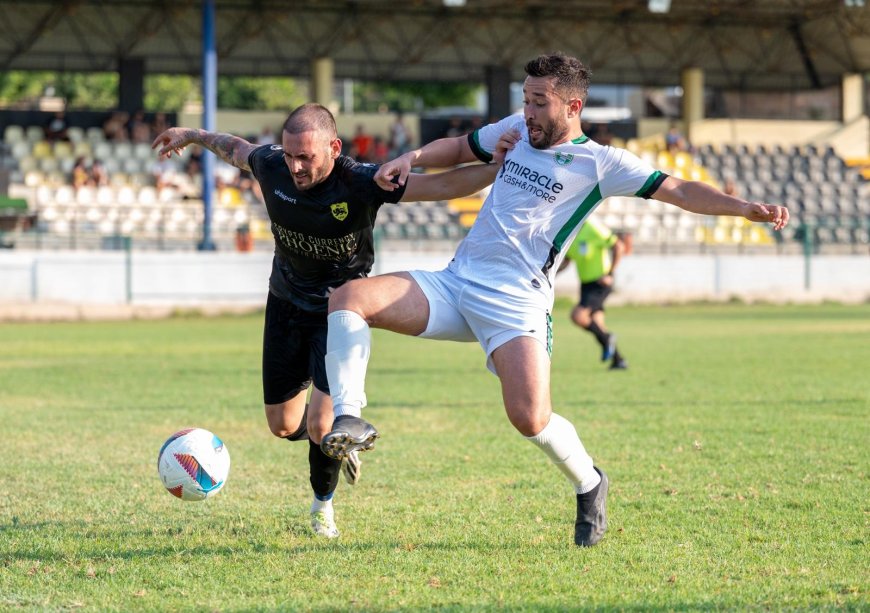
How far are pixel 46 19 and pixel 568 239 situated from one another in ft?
104

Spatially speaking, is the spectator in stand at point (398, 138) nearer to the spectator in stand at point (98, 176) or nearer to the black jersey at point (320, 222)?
the spectator in stand at point (98, 176)

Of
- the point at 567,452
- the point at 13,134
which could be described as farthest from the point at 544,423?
the point at 13,134

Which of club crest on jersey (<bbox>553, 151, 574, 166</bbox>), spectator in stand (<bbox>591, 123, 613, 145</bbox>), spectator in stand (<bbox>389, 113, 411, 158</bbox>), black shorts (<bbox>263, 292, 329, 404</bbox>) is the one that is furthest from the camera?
spectator in stand (<bbox>591, 123, 613, 145</bbox>)

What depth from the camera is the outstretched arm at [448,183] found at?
5.59 m

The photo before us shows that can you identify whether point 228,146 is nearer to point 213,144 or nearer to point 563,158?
point 213,144

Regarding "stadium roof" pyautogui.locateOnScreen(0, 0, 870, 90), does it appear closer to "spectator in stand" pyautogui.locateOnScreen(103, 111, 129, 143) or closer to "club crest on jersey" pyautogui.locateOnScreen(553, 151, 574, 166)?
"spectator in stand" pyautogui.locateOnScreen(103, 111, 129, 143)

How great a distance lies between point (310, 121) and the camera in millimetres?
5332

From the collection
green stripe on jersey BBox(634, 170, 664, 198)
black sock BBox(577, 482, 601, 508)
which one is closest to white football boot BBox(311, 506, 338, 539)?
black sock BBox(577, 482, 601, 508)

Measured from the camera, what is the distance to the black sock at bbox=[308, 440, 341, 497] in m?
5.80

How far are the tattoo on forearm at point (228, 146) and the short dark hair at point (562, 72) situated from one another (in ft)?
5.06

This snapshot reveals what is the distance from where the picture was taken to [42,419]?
396 inches

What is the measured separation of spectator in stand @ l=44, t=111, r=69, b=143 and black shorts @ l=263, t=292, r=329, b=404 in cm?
2778

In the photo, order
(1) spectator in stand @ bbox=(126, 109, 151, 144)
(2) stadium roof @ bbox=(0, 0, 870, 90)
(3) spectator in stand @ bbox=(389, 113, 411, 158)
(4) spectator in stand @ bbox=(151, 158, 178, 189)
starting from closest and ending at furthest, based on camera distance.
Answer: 1. (4) spectator in stand @ bbox=(151, 158, 178, 189)
2. (1) spectator in stand @ bbox=(126, 109, 151, 144)
3. (3) spectator in stand @ bbox=(389, 113, 411, 158)
4. (2) stadium roof @ bbox=(0, 0, 870, 90)

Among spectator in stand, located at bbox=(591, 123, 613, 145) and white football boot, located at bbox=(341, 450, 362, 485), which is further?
spectator in stand, located at bbox=(591, 123, 613, 145)
